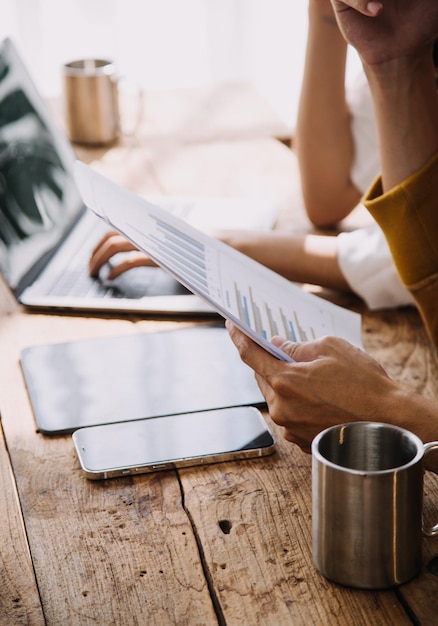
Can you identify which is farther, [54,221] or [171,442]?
[54,221]

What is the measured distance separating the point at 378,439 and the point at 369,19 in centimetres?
63

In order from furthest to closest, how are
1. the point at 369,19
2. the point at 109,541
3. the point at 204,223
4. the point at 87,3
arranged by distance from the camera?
the point at 87,3, the point at 204,223, the point at 369,19, the point at 109,541

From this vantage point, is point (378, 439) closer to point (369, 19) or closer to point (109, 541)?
point (109, 541)

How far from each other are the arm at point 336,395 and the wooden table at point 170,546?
66 millimetres

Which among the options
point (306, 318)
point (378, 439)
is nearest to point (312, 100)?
point (306, 318)

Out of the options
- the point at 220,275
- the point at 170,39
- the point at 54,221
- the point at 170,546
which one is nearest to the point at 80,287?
the point at 54,221

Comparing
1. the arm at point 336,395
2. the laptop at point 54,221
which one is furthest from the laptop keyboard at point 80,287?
the arm at point 336,395

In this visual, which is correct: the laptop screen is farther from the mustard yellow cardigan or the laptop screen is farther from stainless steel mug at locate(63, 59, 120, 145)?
the mustard yellow cardigan

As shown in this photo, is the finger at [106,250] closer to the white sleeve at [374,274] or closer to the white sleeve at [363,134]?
the white sleeve at [374,274]

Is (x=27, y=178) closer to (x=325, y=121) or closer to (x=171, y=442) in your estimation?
(x=325, y=121)

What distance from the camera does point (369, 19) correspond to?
111cm

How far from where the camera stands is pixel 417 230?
104cm

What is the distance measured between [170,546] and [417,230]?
50 cm

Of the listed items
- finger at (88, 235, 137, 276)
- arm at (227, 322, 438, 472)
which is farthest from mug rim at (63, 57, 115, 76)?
arm at (227, 322, 438, 472)
